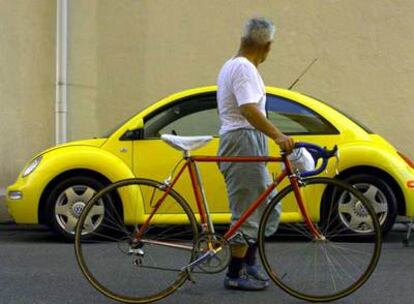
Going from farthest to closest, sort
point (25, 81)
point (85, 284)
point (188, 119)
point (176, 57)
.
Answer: point (176, 57)
point (25, 81)
point (188, 119)
point (85, 284)

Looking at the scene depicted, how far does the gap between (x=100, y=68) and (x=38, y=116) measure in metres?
1.11

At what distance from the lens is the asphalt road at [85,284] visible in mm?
4883

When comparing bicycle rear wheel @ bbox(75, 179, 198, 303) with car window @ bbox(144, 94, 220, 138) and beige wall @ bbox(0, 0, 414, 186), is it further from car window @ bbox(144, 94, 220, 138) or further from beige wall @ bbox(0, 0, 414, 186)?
beige wall @ bbox(0, 0, 414, 186)

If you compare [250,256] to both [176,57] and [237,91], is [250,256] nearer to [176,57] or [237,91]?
[237,91]

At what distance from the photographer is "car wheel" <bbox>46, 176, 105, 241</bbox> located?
7.16m

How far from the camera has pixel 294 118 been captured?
7.17 meters

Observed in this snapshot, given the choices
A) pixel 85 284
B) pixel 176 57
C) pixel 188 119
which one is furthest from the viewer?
pixel 176 57

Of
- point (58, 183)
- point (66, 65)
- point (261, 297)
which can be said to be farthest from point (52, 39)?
point (261, 297)

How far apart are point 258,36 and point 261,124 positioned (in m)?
0.56

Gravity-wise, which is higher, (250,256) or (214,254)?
(214,254)

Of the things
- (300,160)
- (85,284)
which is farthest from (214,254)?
(85,284)

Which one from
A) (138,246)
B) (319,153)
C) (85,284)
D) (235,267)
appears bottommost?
(85,284)

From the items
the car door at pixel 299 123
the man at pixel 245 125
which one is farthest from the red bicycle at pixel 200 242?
the car door at pixel 299 123

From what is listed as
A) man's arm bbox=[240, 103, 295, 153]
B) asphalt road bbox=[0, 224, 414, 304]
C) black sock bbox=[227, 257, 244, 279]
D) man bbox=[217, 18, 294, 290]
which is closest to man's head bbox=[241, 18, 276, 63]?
man bbox=[217, 18, 294, 290]
